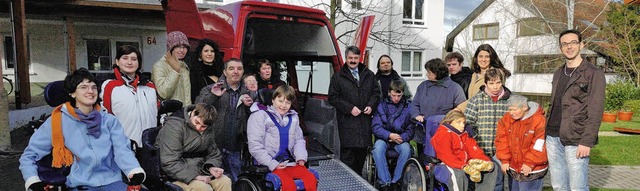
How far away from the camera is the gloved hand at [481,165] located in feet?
13.0

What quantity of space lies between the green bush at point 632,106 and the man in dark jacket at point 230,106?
15.4 meters

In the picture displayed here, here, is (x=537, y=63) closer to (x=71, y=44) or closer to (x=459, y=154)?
(x=71, y=44)

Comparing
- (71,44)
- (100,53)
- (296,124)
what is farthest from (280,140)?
(100,53)

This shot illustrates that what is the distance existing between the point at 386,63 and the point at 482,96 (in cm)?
154

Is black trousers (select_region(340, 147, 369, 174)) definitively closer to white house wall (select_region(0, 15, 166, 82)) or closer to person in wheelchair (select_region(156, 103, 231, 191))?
person in wheelchair (select_region(156, 103, 231, 191))

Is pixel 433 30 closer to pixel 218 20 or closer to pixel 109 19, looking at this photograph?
pixel 109 19

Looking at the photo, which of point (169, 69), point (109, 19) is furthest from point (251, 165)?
point (109, 19)

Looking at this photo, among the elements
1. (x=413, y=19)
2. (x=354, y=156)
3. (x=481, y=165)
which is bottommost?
(x=354, y=156)

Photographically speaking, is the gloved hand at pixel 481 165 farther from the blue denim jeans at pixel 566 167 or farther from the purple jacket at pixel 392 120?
the purple jacket at pixel 392 120

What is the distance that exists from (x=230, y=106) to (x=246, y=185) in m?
0.96

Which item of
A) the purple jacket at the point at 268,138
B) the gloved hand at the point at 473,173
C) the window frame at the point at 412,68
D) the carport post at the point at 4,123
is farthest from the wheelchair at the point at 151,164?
the window frame at the point at 412,68

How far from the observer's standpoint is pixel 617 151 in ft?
27.1

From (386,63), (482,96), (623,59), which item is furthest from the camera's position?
(623,59)

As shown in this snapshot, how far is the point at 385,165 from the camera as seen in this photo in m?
4.87
